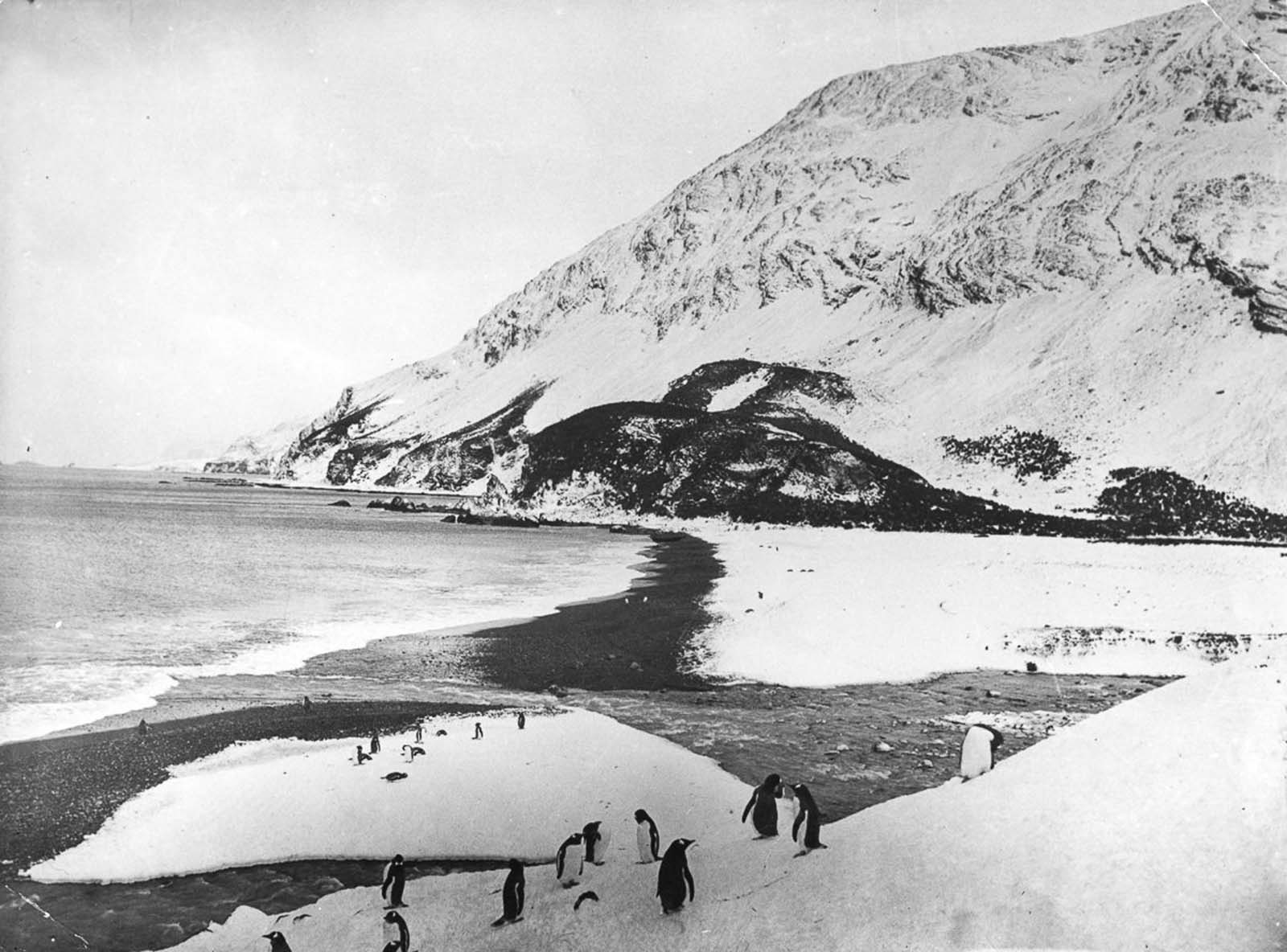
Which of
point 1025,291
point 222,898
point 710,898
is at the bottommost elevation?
point 222,898

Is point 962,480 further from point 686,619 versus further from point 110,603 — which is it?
point 110,603

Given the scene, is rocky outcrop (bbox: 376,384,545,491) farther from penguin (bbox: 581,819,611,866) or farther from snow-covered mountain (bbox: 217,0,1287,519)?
penguin (bbox: 581,819,611,866)

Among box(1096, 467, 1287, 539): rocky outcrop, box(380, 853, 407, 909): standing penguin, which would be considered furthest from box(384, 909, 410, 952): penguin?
box(1096, 467, 1287, 539): rocky outcrop

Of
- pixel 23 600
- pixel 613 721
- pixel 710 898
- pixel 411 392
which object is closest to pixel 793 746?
pixel 613 721

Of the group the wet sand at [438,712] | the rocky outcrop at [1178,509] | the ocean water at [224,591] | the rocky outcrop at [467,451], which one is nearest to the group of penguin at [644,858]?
the wet sand at [438,712]

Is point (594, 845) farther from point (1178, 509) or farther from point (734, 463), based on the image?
point (734, 463)

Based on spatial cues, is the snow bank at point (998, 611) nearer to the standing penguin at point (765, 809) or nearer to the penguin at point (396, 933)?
the standing penguin at point (765, 809)
